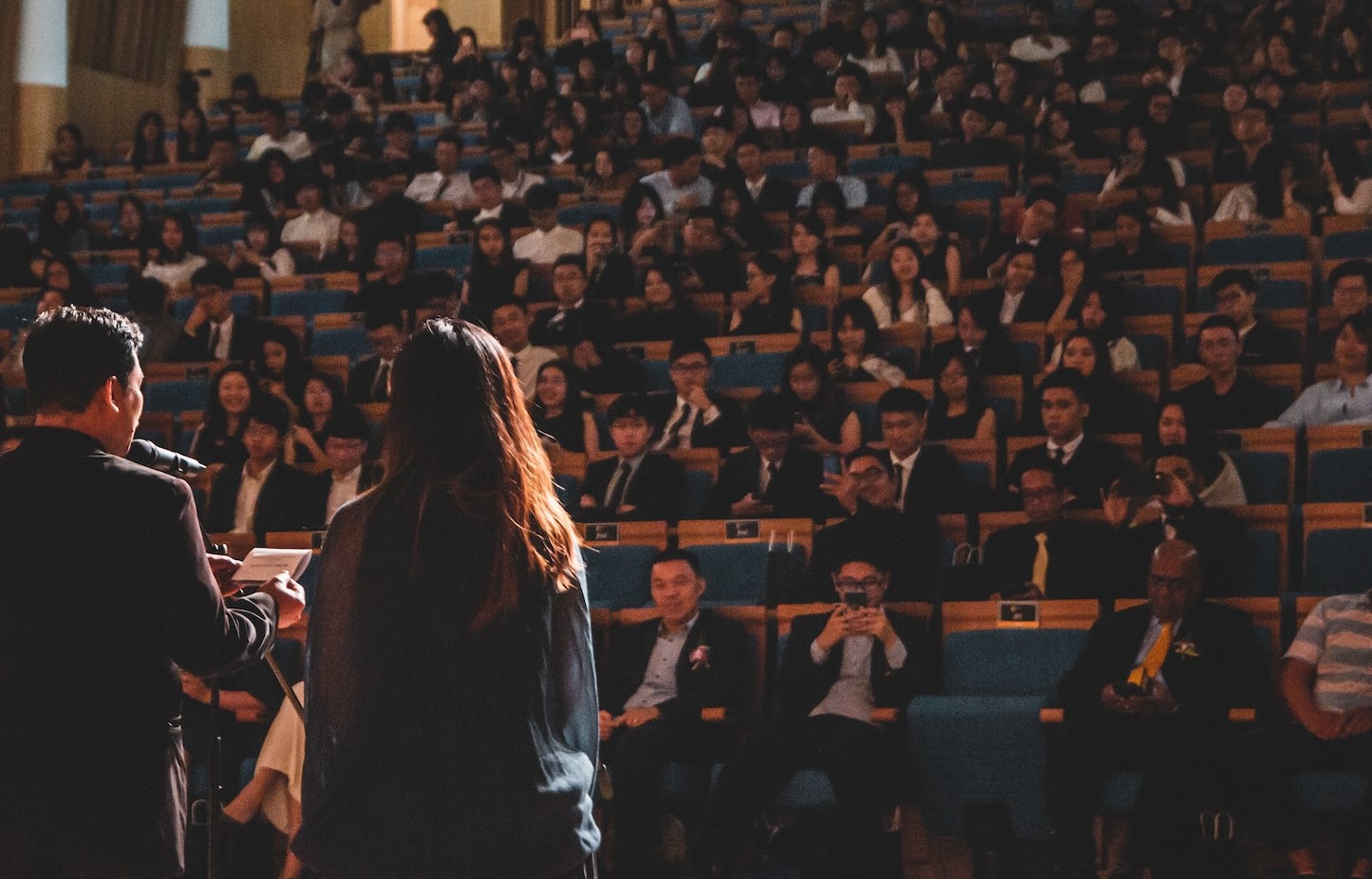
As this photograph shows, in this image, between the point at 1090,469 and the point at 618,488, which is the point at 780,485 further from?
the point at 1090,469

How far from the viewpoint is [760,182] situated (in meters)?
8.58

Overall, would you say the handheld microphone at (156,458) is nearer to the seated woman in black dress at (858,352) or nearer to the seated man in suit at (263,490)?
the seated man in suit at (263,490)

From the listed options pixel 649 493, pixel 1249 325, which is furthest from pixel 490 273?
pixel 1249 325

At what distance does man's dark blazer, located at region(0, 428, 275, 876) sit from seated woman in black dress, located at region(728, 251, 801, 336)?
16.6 feet

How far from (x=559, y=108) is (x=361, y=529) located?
28.5 ft

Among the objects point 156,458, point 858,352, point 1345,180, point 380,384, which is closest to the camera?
point 156,458

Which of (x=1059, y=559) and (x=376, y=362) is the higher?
(x=376, y=362)

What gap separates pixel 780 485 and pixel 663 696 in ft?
4.06

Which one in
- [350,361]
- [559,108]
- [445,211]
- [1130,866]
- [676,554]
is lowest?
Result: [1130,866]

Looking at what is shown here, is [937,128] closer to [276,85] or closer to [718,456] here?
[718,456]

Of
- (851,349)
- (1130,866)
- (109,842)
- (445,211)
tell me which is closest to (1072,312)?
(851,349)

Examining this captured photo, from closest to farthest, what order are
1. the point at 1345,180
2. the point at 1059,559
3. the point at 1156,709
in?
the point at 1156,709, the point at 1059,559, the point at 1345,180

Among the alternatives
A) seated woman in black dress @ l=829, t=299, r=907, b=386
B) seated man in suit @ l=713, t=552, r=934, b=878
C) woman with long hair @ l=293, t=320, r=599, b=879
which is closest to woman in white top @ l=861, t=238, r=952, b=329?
seated woman in black dress @ l=829, t=299, r=907, b=386

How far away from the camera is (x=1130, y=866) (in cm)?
378
